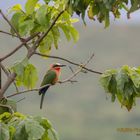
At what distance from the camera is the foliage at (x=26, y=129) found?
343 centimetres

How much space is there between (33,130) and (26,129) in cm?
3

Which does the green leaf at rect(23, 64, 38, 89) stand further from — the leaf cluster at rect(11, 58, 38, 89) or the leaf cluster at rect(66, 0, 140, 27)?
the leaf cluster at rect(66, 0, 140, 27)

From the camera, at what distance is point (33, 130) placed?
3447 mm

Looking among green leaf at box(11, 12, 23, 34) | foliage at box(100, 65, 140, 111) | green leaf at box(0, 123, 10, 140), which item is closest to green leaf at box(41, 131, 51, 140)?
green leaf at box(0, 123, 10, 140)

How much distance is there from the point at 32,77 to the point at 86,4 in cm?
83

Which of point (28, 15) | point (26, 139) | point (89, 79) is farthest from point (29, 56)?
point (89, 79)

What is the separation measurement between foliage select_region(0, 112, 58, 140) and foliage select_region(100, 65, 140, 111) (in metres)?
0.52

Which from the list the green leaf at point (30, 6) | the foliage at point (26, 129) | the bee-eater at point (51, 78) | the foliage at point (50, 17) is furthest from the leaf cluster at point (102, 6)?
the bee-eater at point (51, 78)

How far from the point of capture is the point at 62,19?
441cm

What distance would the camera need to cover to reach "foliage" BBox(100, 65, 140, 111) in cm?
392

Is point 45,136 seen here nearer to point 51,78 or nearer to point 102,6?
point 102,6

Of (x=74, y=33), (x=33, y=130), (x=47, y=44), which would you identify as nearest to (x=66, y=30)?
(x=74, y=33)

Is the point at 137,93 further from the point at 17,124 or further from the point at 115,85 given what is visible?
the point at 17,124

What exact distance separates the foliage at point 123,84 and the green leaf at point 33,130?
2.01 feet
